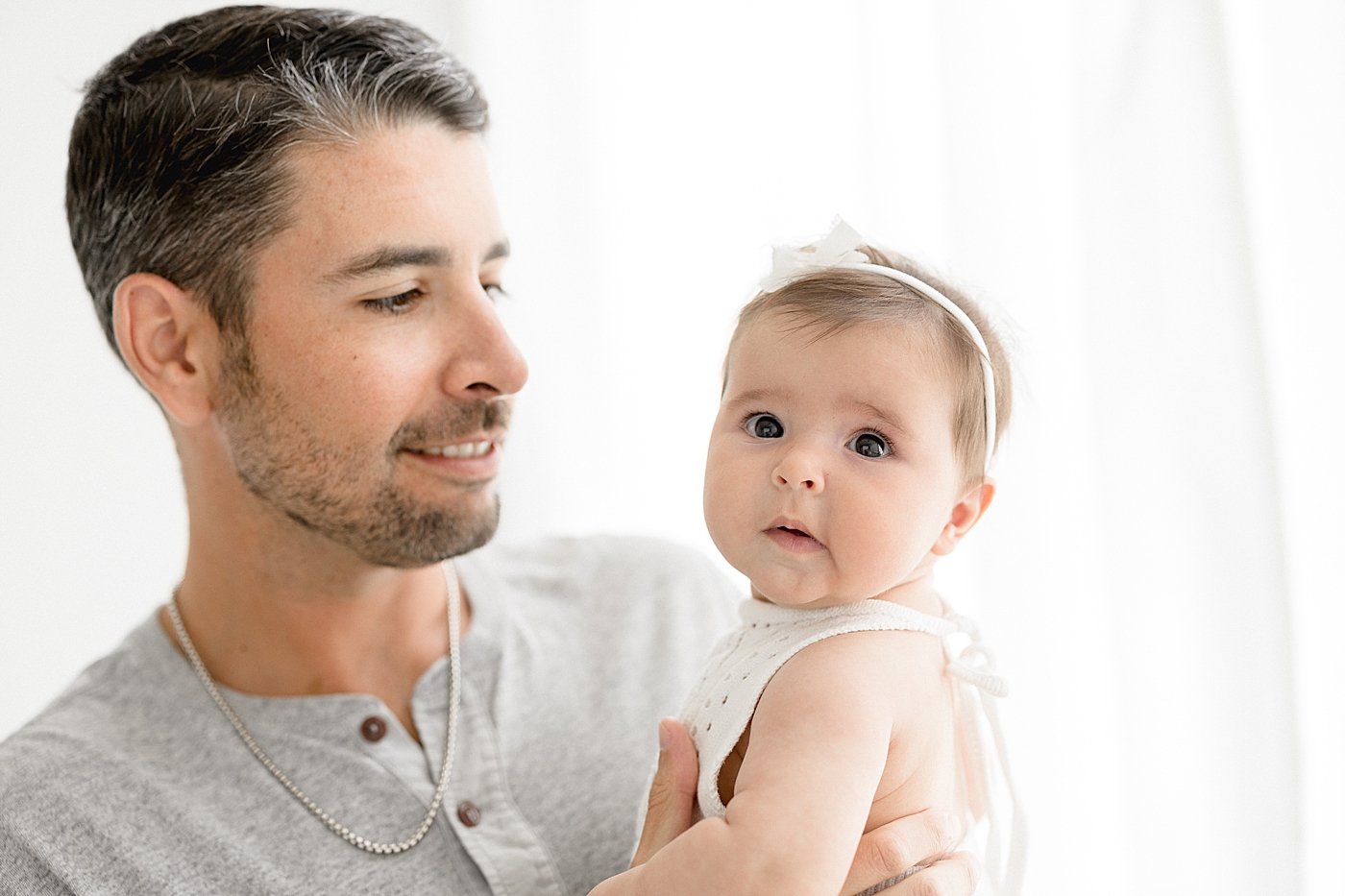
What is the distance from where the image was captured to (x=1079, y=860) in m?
1.62

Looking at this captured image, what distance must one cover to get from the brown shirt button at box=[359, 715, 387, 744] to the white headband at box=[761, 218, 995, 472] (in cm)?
85

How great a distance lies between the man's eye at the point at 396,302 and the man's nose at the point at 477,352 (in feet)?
0.20

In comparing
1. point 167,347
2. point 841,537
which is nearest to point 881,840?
point 841,537

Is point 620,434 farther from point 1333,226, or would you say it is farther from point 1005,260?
point 1333,226

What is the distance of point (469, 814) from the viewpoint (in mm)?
1429

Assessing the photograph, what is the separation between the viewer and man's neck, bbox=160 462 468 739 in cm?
159

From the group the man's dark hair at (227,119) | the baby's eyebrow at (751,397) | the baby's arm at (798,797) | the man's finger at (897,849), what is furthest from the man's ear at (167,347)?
the man's finger at (897,849)

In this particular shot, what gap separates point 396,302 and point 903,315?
0.78m

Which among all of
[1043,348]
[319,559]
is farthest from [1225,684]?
[319,559]

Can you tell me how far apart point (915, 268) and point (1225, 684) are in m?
0.79

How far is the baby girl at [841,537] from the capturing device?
931 millimetres

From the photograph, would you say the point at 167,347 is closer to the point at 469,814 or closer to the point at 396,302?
the point at 396,302

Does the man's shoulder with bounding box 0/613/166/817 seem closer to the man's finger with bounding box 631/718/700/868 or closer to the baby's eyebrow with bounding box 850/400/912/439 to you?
the man's finger with bounding box 631/718/700/868

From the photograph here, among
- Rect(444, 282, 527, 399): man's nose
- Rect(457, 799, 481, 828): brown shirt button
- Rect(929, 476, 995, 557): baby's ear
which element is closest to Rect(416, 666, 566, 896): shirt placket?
Rect(457, 799, 481, 828): brown shirt button
